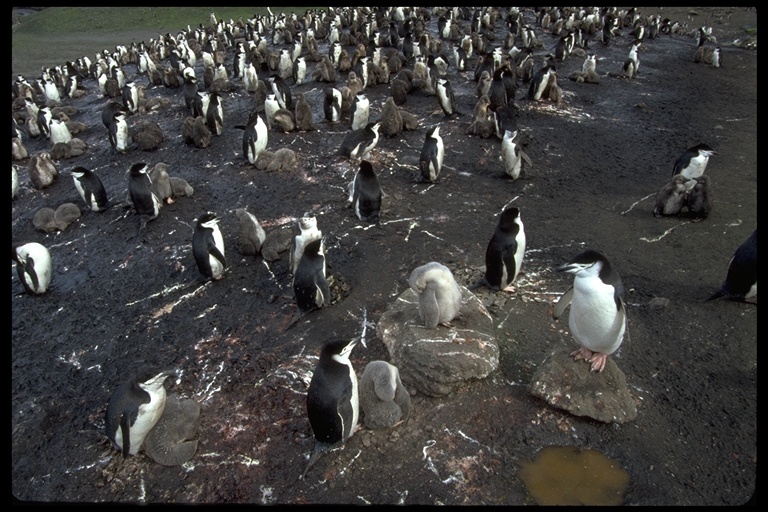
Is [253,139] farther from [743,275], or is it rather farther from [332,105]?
[743,275]

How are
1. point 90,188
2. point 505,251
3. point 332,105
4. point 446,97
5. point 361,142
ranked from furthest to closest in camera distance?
point 332,105, point 446,97, point 361,142, point 90,188, point 505,251

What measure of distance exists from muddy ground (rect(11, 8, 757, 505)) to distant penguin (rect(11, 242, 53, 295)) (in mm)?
167

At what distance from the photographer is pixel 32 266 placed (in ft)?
18.9

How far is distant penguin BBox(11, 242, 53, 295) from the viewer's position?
5742 mm

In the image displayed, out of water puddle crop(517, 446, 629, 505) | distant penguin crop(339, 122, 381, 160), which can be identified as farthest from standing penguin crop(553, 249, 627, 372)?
distant penguin crop(339, 122, 381, 160)

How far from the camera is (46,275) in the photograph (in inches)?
233

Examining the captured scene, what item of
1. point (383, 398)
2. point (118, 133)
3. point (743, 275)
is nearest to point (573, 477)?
point (383, 398)

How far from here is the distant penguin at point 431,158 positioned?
7250mm

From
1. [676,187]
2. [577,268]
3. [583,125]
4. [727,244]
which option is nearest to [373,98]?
[583,125]

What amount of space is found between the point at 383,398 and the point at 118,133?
328 inches

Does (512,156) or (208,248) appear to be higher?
(512,156)

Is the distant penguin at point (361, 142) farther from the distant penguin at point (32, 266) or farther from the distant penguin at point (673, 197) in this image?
the distant penguin at point (32, 266)

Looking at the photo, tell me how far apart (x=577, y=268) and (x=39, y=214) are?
7.13m

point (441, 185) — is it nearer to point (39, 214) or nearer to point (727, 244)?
point (727, 244)
